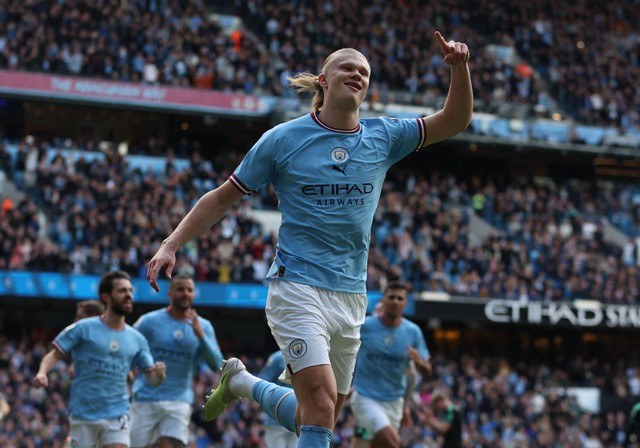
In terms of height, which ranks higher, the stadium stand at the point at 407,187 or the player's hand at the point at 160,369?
the stadium stand at the point at 407,187

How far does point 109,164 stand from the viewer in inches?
1160

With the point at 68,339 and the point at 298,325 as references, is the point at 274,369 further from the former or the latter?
the point at 298,325

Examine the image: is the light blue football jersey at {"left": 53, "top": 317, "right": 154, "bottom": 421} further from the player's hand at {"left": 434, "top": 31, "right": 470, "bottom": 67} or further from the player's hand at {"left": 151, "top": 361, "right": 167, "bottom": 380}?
the player's hand at {"left": 434, "top": 31, "right": 470, "bottom": 67}

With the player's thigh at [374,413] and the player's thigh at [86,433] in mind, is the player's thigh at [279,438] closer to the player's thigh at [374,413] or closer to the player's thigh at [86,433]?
the player's thigh at [374,413]

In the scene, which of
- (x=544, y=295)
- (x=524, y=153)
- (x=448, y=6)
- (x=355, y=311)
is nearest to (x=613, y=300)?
(x=544, y=295)

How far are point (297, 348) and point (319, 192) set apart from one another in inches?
37.7

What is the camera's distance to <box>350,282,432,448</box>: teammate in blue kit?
11781 mm

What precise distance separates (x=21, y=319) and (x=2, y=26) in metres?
8.14

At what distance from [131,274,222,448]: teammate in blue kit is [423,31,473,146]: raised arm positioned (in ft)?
16.7

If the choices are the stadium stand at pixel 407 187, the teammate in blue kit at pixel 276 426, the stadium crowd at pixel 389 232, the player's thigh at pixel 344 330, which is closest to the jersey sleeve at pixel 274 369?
the teammate in blue kit at pixel 276 426

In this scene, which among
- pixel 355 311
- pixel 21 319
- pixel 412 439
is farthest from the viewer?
pixel 21 319

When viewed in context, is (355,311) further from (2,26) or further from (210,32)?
(210,32)

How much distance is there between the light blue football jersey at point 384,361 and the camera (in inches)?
468

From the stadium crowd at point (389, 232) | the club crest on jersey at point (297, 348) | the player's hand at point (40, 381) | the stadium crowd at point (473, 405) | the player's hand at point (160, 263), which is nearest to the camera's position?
the player's hand at point (160, 263)
